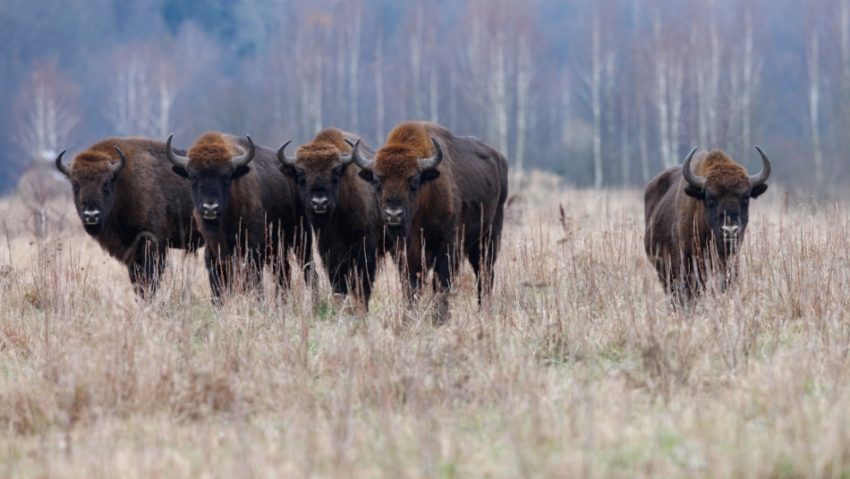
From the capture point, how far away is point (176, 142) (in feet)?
155

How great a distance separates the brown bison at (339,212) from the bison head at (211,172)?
0.47 meters

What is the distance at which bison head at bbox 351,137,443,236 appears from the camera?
9828 mm

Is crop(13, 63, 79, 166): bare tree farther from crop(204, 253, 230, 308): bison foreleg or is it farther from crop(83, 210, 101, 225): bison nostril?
crop(204, 253, 230, 308): bison foreleg

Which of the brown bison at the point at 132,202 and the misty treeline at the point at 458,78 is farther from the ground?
the brown bison at the point at 132,202

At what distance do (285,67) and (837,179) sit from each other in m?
21.4

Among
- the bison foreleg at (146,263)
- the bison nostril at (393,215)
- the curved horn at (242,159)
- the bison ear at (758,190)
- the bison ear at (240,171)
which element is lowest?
the bison foreleg at (146,263)

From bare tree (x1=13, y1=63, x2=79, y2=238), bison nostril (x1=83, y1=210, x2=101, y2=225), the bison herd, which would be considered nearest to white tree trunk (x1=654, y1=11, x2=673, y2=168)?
bare tree (x1=13, y1=63, x2=79, y2=238)

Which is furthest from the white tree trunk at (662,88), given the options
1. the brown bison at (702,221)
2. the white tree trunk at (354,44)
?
the brown bison at (702,221)

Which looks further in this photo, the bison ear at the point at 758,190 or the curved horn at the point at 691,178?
the bison ear at the point at 758,190

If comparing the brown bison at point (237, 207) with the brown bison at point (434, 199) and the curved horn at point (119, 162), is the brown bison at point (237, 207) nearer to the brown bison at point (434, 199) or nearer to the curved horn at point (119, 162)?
the curved horn at point (119, 162)

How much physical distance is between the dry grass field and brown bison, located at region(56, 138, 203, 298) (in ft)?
6.62

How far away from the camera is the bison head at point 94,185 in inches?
437

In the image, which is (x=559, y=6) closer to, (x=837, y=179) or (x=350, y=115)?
(x=350, y=115)

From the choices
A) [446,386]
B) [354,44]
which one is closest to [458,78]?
[354,44]
